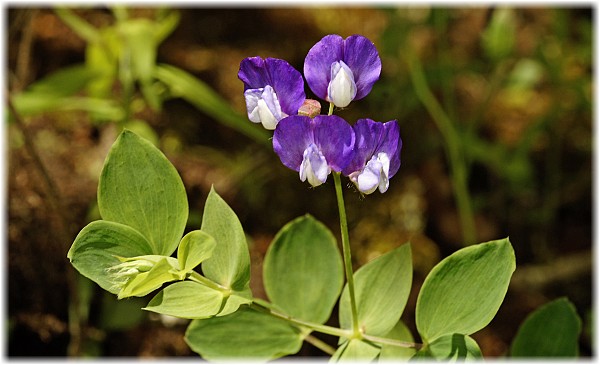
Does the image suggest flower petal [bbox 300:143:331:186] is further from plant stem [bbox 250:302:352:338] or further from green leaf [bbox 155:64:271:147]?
green leaf [bbox 155:64:271:147]

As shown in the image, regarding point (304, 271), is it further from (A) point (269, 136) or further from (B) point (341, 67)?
(A) point (269, 136)

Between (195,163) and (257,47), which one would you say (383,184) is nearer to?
(195,163)

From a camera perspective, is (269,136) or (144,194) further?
(269,136)

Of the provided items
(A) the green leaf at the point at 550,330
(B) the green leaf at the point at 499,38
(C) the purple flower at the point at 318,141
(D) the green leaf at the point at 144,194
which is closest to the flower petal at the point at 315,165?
(C) the purple flower at the point at 318,141

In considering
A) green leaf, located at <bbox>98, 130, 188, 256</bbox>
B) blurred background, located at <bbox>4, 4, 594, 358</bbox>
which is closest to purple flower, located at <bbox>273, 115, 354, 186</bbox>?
green leaf, located at <bbox>98, 130, 188, 256</bbox>

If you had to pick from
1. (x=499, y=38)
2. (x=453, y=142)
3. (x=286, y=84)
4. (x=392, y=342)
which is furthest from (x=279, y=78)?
(x=499, y=38)

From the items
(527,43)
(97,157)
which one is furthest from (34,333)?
(527,43)

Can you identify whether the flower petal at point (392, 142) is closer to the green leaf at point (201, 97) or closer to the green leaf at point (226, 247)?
the green leaf at point (226, 247)

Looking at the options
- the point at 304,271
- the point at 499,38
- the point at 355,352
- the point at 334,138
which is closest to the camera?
the point at 334,138
